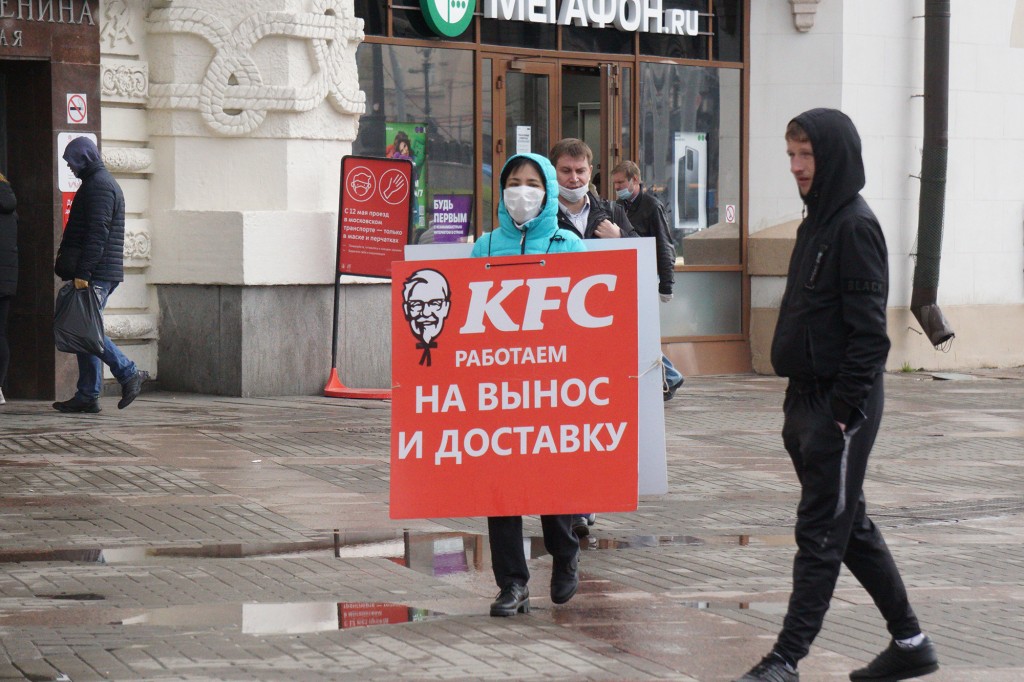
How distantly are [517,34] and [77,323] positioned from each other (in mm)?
5596

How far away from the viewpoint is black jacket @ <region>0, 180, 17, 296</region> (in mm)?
12133

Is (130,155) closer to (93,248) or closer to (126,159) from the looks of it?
(126,159)

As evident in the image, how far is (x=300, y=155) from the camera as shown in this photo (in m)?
13.4

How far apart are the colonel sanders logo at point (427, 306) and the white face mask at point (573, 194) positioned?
1.38 metres

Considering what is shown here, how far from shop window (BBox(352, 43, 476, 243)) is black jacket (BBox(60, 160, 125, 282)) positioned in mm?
3010

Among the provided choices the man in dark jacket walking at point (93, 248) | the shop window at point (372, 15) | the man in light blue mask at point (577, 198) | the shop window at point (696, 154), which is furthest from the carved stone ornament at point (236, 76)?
the man in light blue mask at point (577, 198)

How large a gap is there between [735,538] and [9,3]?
7417 millimetres

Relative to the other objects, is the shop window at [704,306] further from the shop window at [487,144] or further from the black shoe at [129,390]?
the black shoe at [129,390]

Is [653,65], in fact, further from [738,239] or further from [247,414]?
[247,414]

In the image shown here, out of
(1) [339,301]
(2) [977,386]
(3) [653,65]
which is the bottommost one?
(2) [977,386]

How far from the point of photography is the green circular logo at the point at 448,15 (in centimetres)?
1455

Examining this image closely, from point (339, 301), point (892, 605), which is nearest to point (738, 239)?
point (339, 301)

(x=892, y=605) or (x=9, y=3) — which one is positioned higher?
(x=9, y=3)

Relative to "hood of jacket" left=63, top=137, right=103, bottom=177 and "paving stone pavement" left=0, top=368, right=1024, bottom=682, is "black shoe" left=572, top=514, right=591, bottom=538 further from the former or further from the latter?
"hood of jacket" left=63, top=137, right=103, bottom=177
